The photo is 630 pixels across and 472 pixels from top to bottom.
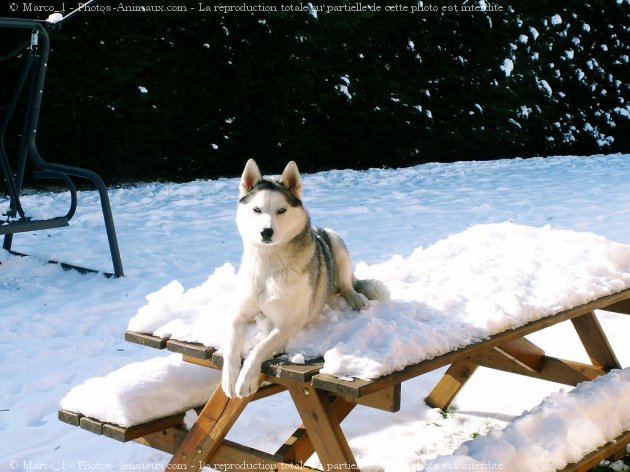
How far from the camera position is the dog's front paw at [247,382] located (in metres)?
1.93

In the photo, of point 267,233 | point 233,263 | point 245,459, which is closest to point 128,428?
point 245,459

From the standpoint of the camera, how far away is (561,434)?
7.19 feet

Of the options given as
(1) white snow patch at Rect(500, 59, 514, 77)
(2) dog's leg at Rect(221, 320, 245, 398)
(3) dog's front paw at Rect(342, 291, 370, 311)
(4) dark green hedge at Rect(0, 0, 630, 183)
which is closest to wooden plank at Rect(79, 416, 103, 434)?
(2) dog's leg at Rect(221, 320, 245, 398)

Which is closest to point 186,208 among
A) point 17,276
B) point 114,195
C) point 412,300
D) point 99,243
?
point 114,195

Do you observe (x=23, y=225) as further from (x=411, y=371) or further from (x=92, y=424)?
(x=411, y=371)

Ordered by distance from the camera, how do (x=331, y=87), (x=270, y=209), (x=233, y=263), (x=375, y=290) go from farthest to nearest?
(x=331, y=87), (x=233, y=263), (x=375, y=290), (x=270, y=209)

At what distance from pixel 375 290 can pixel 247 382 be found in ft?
2.04

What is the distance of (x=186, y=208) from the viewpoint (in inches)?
269

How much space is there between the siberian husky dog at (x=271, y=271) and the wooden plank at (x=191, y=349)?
9 cm

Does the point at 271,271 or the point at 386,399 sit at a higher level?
the point at 271,271

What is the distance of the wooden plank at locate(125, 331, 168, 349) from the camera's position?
2188 millimetres

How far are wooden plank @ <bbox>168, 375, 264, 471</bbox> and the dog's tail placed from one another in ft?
1.77

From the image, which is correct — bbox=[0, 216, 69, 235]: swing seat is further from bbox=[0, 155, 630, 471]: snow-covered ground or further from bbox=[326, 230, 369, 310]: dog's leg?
bbox=[326, 230, 369, 310]: dog's leg

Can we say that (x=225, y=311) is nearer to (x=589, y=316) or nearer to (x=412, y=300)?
(x=412, y=300)
